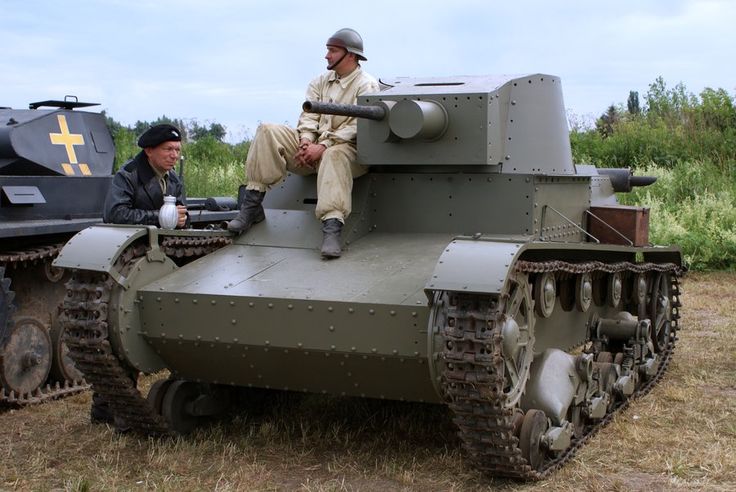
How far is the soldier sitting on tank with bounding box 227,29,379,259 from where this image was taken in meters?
6.50

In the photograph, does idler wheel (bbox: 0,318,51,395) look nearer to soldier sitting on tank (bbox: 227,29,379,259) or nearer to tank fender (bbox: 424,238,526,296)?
soldier sitting on tank (bbox: 227,29,379,259)

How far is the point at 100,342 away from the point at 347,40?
8.95ft

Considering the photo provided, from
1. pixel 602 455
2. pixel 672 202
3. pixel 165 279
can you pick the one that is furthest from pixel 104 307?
pixel 672 202

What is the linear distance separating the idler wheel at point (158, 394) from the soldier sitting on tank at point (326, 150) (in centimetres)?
117

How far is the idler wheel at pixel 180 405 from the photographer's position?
255 inches

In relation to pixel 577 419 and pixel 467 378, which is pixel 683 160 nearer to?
pixel 577 419

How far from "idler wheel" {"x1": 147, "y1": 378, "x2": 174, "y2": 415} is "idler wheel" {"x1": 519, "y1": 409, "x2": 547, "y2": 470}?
241 cm

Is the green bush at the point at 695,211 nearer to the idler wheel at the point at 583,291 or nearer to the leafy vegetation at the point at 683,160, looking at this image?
the leafy vegetation at the point at 683,160

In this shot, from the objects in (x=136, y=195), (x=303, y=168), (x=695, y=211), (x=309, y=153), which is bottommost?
(x=695, y=211)

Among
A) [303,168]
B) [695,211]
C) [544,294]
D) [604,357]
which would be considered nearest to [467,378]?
[544,294]

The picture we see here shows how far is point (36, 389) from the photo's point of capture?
26.4 ft

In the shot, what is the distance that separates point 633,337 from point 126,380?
3.90m

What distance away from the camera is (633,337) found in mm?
7684

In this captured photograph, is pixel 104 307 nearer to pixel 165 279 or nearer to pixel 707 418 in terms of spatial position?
pixel 165 279
